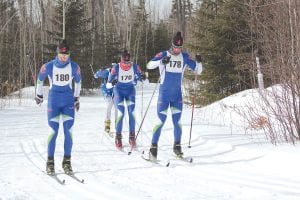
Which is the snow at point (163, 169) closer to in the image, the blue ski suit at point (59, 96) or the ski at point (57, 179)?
the ski at point (57, 179)

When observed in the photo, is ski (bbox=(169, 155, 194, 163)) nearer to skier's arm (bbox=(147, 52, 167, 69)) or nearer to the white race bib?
the white race bib

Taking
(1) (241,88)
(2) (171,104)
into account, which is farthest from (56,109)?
(1) (241,88)

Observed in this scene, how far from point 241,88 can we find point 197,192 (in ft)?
43.1

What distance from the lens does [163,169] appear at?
7465mm

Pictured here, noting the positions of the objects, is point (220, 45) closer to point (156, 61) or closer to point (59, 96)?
point (156, 61)

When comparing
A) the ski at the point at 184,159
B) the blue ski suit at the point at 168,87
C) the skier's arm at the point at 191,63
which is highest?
the skier's arm at the point at 191,63

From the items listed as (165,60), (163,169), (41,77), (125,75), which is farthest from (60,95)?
(125,75)

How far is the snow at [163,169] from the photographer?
5.94m

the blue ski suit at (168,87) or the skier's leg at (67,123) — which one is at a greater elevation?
the blue ski suit at (168,87)

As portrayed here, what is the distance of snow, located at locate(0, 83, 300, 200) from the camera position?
5938 mm

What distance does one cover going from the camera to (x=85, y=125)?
44.6 feet

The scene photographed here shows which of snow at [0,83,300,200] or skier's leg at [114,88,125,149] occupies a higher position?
skier's leg at [114,88,125,149]

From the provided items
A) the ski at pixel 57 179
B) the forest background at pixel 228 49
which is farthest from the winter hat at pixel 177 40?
the ski at pixel 57 179

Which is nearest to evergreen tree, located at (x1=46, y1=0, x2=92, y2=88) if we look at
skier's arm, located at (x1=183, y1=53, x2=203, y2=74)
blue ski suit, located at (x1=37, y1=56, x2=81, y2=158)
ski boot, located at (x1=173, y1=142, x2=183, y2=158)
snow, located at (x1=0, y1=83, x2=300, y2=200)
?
snow, located at (x1=0, y1=83, x2=300, y2=200)
